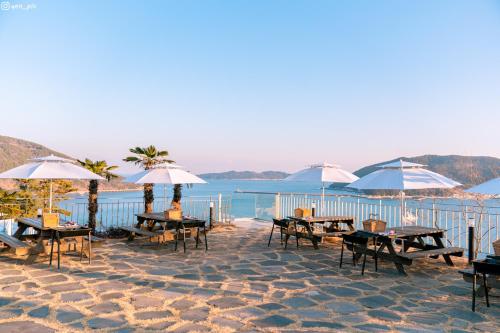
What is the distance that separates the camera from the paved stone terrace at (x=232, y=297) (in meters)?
3.71

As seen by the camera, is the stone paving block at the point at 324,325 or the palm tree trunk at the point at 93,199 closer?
the stone paving block at the point at 324,325

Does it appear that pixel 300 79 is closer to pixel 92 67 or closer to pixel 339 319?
pixel 92 67

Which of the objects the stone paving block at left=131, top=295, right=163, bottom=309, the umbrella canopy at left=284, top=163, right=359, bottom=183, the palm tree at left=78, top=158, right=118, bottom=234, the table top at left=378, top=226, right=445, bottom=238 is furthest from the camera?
the palm tree at left=78, top=158, right=118, bottom=234

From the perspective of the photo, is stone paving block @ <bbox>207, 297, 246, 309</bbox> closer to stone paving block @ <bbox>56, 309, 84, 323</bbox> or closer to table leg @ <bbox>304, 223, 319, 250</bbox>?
stone paving block @ <bbox>56, 309, 84, 323</bbox>

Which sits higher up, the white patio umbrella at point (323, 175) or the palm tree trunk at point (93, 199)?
the white patio umbrella at point (323, 175)

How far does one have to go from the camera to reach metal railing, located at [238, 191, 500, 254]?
7.88m

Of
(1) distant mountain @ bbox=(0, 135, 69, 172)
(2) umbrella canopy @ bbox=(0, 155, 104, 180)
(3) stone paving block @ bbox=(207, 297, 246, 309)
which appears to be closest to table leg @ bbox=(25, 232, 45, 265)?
(2) umbrella canopy @ bbox=(0, 155, 104, 180)

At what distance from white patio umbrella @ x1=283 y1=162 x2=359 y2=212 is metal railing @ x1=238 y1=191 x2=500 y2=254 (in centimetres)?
57

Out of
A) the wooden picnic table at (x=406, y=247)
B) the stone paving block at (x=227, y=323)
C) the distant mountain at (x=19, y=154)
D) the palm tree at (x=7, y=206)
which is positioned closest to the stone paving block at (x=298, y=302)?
the stone paving block at (x=227, y=323)

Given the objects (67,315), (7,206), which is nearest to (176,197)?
(67,315)

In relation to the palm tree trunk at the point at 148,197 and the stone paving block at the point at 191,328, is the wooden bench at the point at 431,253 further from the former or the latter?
the palm tree trunk at the point at 148,197

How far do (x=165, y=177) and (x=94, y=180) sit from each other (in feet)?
9.64

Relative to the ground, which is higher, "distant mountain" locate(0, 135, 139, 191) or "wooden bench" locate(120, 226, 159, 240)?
"distant mountain" locate(0, 135, 139, 191)

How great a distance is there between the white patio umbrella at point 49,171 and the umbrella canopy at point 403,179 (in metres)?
5.90
